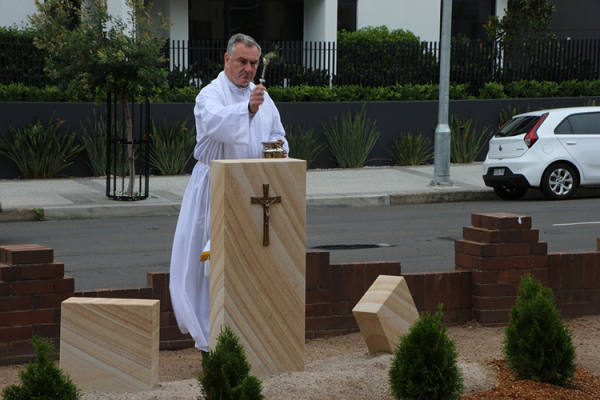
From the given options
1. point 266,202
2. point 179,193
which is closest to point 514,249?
point 266,202

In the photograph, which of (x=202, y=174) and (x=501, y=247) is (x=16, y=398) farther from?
(x=501, y=247)

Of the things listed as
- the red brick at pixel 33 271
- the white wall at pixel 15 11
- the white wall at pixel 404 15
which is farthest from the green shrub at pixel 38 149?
the red brick at pixel 33 271

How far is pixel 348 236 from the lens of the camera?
11.4 meters

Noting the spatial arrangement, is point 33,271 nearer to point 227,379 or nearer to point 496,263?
point 227,379

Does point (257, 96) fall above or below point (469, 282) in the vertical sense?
above

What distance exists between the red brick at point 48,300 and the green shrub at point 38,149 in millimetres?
11974

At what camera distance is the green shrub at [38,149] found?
54.5 feet

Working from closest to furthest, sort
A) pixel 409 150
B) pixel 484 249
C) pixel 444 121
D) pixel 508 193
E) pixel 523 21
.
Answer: pixel 484 249 < pixel 508 193 < pixel 444 121 < pixel 409 150 < pixel 523 21

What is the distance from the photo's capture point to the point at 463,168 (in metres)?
19.2

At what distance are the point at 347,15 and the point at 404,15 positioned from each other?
64.8 inches

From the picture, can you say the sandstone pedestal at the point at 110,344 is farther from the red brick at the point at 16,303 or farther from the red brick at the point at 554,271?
the red brick at the point at 554,271

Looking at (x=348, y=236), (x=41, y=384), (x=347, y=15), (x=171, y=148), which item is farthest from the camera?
(x=347, y=15)

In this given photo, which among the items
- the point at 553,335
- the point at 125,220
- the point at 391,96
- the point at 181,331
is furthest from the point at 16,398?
the point at 391,96

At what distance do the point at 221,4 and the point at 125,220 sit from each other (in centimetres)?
1328
